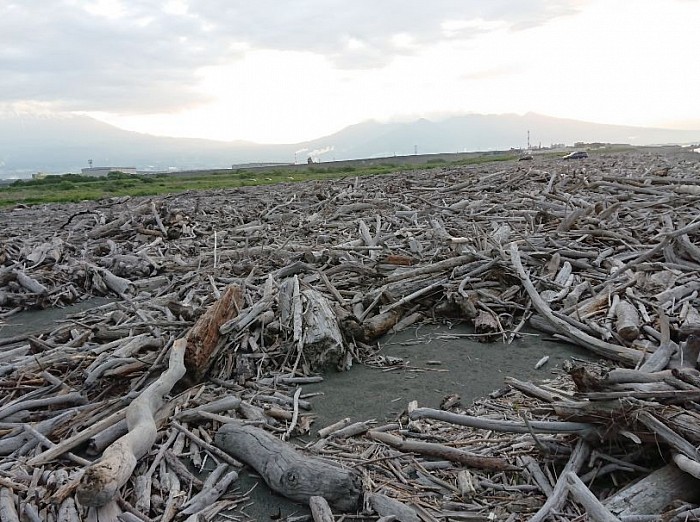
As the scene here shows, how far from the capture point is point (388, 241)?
10.0 meters

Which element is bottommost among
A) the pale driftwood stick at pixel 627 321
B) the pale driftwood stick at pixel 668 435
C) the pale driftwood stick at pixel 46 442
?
the pale driftwood stick at pixel 46 442

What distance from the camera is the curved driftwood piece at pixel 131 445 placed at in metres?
3.26

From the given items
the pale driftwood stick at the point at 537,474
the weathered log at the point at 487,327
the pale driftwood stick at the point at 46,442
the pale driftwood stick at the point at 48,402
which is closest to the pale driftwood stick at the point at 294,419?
the pale driftwood stick at the point at 46,442

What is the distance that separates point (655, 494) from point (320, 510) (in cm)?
188

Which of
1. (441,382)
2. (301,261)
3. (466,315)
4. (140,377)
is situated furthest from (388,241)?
(140,377)

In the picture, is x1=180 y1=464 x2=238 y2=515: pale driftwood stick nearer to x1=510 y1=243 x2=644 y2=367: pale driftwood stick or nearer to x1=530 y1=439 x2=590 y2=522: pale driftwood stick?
x1=530 y1=439 x2=590 y2=522: pale driftwood stick

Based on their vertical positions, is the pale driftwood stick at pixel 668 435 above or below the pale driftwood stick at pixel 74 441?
above

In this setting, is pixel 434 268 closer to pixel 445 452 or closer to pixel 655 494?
pixel 445 452

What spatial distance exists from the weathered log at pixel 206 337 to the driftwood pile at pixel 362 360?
0.02 m

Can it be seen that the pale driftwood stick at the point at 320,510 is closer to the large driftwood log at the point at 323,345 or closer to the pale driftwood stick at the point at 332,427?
the pale driftwood stick at the point at 332,427

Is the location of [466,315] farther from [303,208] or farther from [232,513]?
[303,208]

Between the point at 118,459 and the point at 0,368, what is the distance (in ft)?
10.2

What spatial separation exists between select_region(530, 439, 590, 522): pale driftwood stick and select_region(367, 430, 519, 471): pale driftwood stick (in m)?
0.37

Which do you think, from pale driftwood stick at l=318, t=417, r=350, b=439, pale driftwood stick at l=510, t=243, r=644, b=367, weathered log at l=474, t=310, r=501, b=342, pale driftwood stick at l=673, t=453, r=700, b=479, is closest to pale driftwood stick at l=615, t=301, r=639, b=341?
pale driftwood stick at l=510, t=243, r=644, b=367
